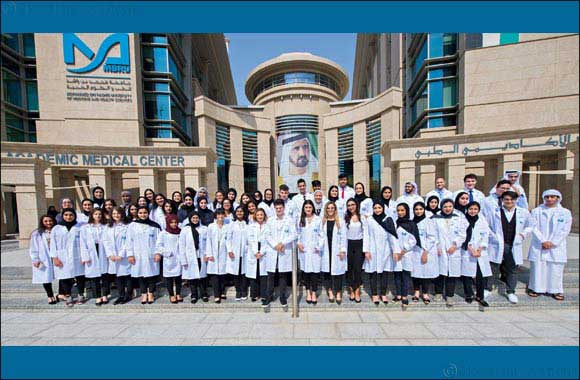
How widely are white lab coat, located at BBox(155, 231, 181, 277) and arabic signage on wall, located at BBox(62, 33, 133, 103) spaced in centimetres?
1678

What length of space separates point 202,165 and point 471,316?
647 inches

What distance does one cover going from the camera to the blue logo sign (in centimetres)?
1578

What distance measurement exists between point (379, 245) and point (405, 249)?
45 cm

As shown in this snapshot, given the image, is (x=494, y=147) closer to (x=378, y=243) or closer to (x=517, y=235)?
(x=517, y=235)

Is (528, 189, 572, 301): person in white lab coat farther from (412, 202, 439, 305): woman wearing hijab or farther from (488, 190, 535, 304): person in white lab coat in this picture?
(412, 202, 439, 305): woman wearing hijab

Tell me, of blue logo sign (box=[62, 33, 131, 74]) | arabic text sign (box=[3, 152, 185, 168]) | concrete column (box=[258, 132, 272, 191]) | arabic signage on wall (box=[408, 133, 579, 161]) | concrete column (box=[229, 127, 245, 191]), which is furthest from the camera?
concrete column (box=[258, 132, 272, 191])

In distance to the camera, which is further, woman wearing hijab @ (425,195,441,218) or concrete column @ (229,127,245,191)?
concrete column @ (229,127,245,191)

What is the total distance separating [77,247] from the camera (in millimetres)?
4746

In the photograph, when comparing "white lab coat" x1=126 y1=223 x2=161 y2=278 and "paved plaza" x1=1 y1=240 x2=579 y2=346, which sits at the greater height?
"white lab coat" x1=126 y1=223 x2=161 y2=278

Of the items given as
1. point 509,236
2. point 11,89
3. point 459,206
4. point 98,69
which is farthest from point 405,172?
point 11,89

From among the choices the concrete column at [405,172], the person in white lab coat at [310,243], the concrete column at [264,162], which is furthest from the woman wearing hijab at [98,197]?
the concrete column at [264,162]

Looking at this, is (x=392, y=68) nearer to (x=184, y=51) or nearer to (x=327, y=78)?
(x=327, y=78)

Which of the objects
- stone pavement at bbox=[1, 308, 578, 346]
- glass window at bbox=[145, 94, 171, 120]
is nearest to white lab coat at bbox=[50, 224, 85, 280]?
stone pavement at bbox=[1, 308, 578, 346]

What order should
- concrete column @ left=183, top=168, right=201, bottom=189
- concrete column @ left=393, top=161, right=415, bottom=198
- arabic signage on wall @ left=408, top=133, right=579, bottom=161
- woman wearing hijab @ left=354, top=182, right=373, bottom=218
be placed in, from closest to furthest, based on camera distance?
woman wearing hijab @ left=354, top=182, right=373, bottom=218 → arabic signage on wall @ left=408, top=133, right=579, bottom=161 → concrete column @ left=393, top=161, right=415, bottom=198 → concrete column @ left=183, top=168, right=201, bottom=189
